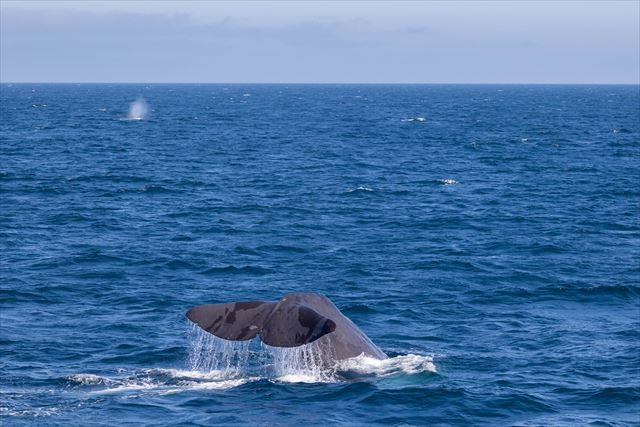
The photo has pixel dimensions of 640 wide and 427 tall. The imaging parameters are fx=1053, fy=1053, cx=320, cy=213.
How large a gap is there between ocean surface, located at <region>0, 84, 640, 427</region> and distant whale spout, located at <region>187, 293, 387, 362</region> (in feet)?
8.64

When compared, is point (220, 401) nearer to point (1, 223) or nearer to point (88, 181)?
point (1, 223)

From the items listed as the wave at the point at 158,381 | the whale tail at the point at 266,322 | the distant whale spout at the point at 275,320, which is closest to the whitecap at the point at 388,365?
the distant whale spout at the point at 275,320

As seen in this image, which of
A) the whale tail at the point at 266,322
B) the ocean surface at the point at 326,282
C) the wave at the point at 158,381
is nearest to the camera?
the whale tail at the point at 266,322

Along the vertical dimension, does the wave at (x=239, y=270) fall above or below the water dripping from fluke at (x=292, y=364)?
below

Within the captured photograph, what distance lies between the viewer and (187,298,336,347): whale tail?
19.9 m

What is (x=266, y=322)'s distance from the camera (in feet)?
67.6

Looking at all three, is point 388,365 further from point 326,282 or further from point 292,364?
point 326,282

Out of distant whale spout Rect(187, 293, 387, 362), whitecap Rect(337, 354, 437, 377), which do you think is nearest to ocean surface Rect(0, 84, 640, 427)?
whitecap Rect(337, 354, 437, 377)

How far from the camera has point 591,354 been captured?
29.8m

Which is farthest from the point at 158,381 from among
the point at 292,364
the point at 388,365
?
the point at 388,365

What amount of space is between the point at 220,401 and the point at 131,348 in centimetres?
621

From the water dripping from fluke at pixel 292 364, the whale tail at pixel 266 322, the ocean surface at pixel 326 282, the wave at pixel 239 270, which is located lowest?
the wave at pixel 239 270

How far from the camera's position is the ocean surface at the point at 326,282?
2423cm

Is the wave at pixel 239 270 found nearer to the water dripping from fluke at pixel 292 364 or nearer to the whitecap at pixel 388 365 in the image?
the water dripping from fluke at pixel 292 364
